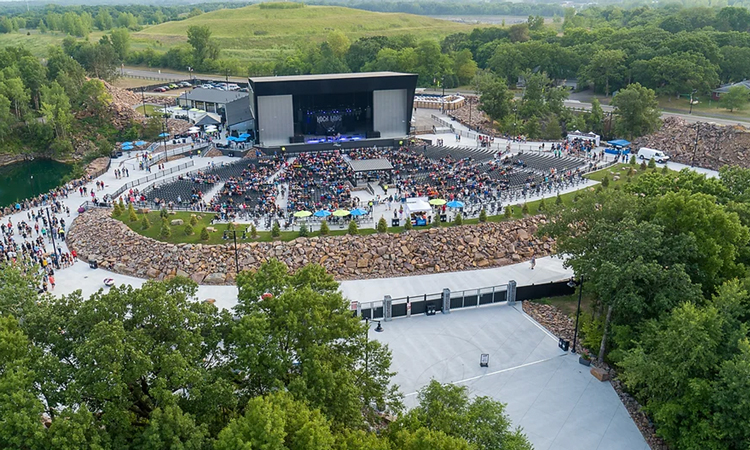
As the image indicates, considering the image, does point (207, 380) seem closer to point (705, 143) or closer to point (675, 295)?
point (675, 295)

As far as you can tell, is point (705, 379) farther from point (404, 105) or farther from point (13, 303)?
point (404, 105)

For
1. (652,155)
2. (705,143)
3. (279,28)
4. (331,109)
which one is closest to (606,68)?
(705,143)

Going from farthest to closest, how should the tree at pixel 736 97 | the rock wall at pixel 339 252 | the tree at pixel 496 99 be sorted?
1. the tree at pixel 496 99
2. the tree at pixel 736 97
3. the rock wall at pixel 339 252

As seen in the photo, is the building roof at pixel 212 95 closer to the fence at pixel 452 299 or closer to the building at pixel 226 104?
the building at pixel 226 104

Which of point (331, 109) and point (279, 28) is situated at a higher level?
point (279, 28)

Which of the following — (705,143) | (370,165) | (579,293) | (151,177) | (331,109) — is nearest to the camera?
Answer: (579,293)

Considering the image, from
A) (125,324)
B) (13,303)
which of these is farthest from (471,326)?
(13,303)

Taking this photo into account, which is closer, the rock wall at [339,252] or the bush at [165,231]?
the rock wall at [339,252]

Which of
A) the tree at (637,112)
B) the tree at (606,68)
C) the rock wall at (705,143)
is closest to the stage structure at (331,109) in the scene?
the tree at (637,112)
